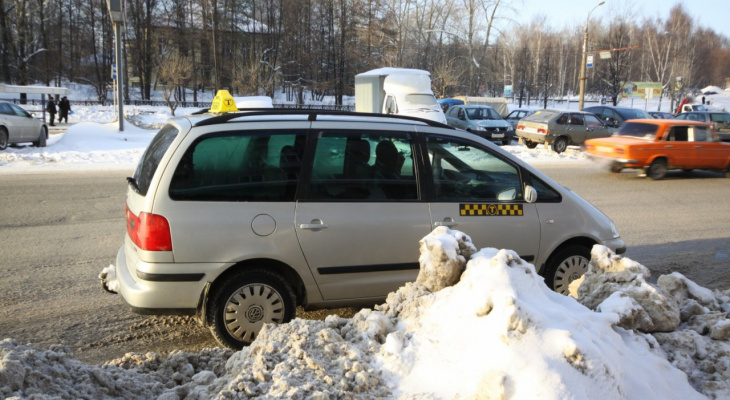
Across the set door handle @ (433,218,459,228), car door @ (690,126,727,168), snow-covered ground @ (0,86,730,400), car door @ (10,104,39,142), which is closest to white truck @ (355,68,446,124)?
car door @ (690,126,727,168)

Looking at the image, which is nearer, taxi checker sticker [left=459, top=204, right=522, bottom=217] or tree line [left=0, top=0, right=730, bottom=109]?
taxi checker sticker [left=459, top=204, right=522, bottom=217]

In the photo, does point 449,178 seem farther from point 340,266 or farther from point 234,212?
point 234,212

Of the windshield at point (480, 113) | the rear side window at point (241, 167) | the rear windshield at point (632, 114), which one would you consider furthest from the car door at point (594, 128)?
the rear side window at point (241, 167)

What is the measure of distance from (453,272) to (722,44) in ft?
416

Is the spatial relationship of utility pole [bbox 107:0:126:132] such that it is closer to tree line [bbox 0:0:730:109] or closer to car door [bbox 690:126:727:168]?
car door [bbox 690:126:727:168]

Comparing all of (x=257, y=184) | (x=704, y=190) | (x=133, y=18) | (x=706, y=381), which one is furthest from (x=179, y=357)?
(x=133, y=18)

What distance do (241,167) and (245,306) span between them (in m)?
1.06

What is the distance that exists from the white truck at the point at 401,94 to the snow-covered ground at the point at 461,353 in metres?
19.0

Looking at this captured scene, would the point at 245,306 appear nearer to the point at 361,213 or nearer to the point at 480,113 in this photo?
the point at 361,213

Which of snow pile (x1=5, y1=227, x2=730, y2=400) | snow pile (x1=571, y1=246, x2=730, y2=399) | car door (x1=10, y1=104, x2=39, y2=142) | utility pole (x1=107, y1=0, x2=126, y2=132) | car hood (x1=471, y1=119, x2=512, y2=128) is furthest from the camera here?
car hood (x1=471, y1=119, x2=512, y2=128)

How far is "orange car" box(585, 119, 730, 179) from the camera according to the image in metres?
14.1

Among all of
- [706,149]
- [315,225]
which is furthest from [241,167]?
[706,149]

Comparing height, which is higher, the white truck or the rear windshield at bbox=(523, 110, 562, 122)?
the white truck

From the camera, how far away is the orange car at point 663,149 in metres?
14.1
